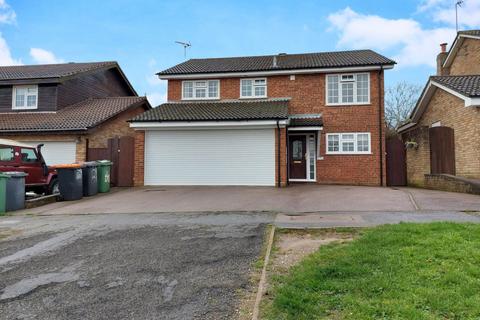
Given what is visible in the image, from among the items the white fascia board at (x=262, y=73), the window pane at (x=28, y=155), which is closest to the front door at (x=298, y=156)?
the white fascia board at (x=262, y=73)

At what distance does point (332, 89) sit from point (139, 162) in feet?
30.9

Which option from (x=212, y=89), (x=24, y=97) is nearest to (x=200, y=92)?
(x=212, y=89)

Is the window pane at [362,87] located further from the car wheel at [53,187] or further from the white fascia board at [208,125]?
the car wheel at [53,187]

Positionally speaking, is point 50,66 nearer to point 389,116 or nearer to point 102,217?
point 102,217

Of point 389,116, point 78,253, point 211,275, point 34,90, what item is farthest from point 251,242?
point 389,116

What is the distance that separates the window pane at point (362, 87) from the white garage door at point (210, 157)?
471cm

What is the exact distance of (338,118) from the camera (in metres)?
16.3

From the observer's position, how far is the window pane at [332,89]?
16.6 m

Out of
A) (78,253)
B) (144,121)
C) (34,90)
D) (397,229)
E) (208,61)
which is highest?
(208,61)

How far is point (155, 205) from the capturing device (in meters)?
10.5

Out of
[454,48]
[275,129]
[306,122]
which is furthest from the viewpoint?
[454,48]

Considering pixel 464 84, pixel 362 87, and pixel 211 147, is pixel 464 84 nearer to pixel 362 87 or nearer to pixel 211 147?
pixel 362 87

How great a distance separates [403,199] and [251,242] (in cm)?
608

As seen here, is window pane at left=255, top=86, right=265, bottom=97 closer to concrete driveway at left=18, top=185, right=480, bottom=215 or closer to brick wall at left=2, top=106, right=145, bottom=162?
concrete driveway at left=18, top=185, right=480, bottom=215
